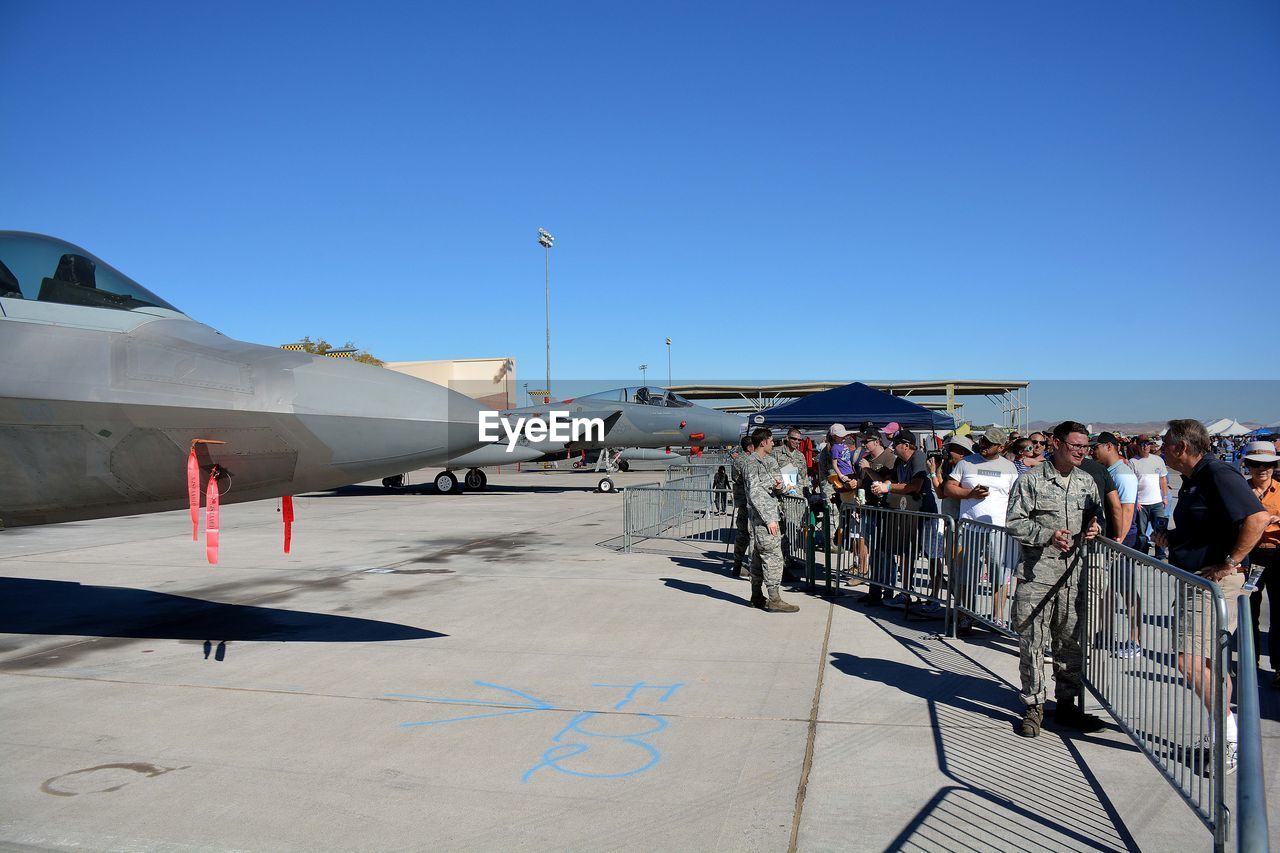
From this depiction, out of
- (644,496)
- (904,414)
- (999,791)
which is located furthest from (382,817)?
(904,414)

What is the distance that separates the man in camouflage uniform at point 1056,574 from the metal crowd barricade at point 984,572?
1185 mm

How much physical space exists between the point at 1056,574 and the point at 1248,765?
2.39 metres

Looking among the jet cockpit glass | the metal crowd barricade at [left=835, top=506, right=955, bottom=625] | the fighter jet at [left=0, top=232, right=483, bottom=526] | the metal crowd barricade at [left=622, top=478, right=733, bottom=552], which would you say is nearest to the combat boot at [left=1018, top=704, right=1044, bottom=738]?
the metal crowd barricade at [left=835, top=506, right=955, bottom=625]

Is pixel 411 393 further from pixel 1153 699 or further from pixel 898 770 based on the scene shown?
pixel 1153 699

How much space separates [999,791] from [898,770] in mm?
466

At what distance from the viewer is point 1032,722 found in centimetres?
455

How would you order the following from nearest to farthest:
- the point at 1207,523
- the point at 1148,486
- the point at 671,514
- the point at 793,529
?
the point at 1207,523
the point at 1148,486
the point at 793,529
the point at 671,514

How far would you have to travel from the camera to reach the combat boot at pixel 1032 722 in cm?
453

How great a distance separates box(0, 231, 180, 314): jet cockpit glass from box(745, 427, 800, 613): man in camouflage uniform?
5.13 meters

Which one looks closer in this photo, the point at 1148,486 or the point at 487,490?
the point at 1148,486

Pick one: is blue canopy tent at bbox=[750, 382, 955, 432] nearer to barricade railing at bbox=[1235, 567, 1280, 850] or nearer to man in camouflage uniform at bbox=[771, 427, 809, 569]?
man in camouflage uniform at bbox=[771, 427, 809, 569]

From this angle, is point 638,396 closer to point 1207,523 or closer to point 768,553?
point 768,553

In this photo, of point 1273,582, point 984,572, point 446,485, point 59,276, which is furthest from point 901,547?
point 446,485

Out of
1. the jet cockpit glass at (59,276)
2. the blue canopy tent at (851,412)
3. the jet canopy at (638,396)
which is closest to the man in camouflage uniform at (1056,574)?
the jet cockpit glass at (59,276)
